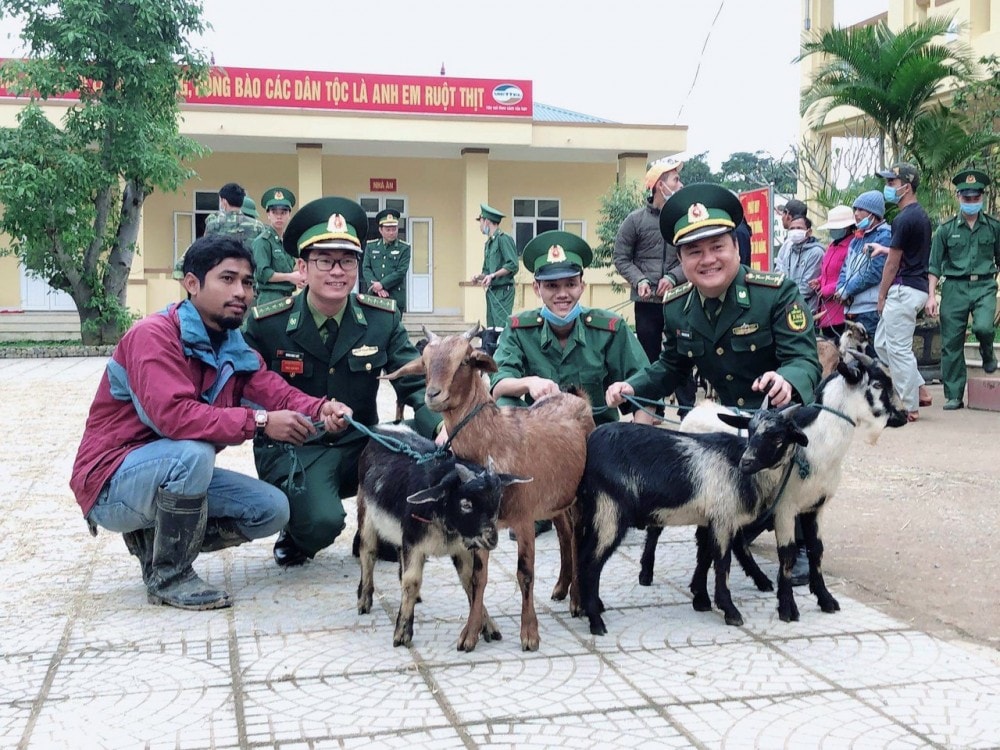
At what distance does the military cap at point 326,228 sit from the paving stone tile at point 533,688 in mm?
2199

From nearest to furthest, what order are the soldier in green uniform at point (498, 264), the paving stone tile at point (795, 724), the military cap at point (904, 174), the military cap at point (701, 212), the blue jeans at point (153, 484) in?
the paving stone tile at point (795, 724), the blue jeans at point (153, 484), the military cap at point (701, 212), the military cap at point (904, 174), the soldier in green uniform at point (498, 264)

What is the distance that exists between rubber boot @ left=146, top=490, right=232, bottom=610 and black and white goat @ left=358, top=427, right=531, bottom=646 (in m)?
0.68

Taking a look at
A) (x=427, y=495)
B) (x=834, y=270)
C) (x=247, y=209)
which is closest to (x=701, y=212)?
(x=427, y=495)

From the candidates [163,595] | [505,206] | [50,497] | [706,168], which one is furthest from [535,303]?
[706,168]

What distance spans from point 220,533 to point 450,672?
1570 millimetres

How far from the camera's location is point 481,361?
384 cm

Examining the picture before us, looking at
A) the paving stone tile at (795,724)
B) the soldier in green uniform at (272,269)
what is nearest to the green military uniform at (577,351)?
the paving stone tile at (795,724)

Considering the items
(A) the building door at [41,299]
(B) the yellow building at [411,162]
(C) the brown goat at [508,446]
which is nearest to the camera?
(C) the brown goat at [508,446]

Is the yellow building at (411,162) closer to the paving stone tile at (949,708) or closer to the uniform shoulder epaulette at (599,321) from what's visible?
the uniform shoulder epaulette at (599,321)

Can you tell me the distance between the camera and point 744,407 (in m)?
4.98

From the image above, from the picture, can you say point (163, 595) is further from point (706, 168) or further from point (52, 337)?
point (706, 168)

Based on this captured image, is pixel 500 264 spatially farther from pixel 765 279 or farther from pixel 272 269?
pixel 765 279

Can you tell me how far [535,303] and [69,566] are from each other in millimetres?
19930

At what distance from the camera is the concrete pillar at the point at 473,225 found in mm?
24062
